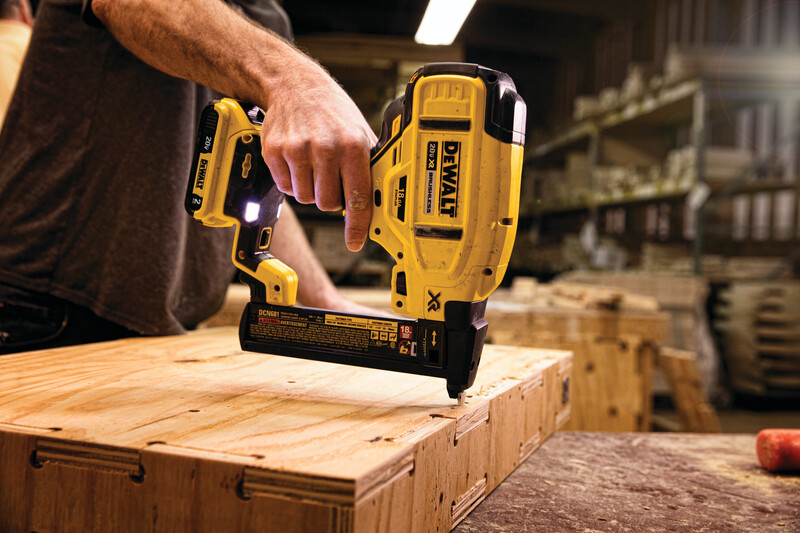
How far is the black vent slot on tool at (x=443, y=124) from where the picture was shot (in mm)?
1017

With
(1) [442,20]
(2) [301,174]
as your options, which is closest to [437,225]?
(2) [301,174]

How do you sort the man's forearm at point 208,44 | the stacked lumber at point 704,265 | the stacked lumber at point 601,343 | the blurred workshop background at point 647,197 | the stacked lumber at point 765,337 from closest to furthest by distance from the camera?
1. the man's forearm at point 208,44
2. the stacked lumber at point 601,343
3. the blurred workshop background at point 647,197
4. the stacked lumber at point 765,337
5. the stacked lumber at point 704,265

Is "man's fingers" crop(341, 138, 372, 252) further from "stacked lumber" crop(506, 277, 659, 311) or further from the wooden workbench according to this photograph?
"stacked lumber" crop(506, 277, 659, 311)

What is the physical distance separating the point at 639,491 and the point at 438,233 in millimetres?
611

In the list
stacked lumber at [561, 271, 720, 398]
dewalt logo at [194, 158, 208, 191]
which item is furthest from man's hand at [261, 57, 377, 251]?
stacked lumber at [561, 271, 720, 398]

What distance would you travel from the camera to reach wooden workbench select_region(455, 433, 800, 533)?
1027 mm

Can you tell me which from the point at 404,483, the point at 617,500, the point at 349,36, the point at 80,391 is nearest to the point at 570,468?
the point at 617,500

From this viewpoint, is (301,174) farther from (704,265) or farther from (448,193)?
(704,265)

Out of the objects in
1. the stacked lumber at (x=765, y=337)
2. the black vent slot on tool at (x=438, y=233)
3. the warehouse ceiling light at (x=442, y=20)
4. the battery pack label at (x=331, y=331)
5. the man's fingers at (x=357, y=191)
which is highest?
the warehouse ceiling light at (x=442, y=20)

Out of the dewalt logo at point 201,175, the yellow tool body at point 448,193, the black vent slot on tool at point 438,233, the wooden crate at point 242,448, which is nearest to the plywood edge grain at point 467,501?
the wooden crate at point 242,448

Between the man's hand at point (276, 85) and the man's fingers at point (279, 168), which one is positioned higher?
the man's hand at point (276, 85)

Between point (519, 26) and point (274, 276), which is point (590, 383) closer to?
point (274, 276)

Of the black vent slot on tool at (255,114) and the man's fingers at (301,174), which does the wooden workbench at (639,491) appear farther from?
the black vent slot on tool at (255,114)

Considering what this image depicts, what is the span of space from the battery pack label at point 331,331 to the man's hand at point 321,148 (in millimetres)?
148
